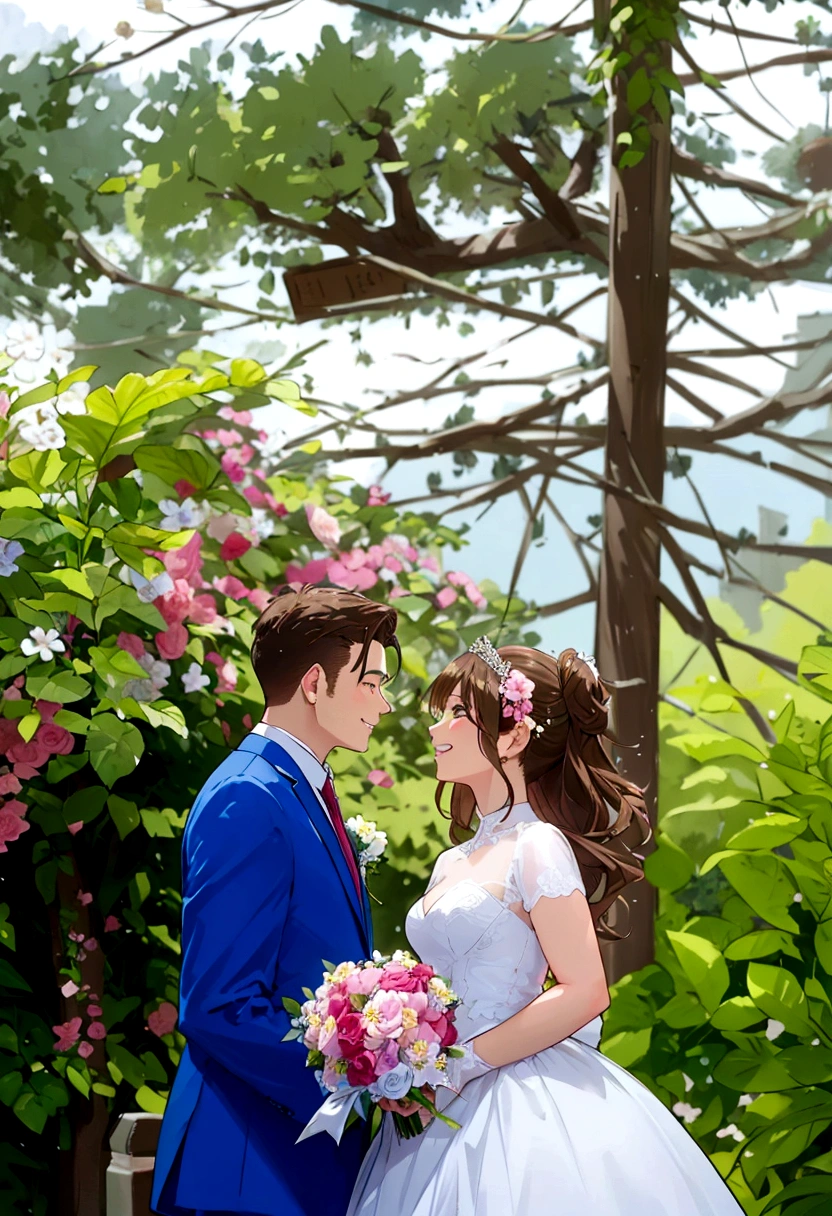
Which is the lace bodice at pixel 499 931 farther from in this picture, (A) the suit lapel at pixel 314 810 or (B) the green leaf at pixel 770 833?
(B) the green leaf at pixel 770 833

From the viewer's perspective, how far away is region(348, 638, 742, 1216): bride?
6.00 ft

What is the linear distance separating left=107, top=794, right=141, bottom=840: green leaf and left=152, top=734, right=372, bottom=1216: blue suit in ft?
2.60

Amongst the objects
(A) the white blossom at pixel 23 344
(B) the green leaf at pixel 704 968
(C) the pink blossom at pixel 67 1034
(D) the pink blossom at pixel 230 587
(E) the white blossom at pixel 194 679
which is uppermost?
(A) the white blossom at pixel 23 344

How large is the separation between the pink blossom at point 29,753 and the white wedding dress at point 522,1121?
0.98 metres

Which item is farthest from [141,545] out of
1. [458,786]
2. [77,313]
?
[77,313]

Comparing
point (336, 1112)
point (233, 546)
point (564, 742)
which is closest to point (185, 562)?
point (233, 546)

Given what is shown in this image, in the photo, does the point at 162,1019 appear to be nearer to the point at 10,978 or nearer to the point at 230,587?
the point at 10,978

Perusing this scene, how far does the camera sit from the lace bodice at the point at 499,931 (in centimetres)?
195

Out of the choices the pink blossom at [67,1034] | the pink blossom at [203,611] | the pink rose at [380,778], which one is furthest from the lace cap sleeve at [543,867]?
the pink rose at [380,778]

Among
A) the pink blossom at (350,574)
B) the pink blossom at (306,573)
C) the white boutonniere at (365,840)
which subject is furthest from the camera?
the pink blossom at (350,574)

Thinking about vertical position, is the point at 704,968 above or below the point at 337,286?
below

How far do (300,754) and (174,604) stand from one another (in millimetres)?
884

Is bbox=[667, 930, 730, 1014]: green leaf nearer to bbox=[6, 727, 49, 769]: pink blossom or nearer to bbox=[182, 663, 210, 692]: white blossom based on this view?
bbox=[182, 663, 210, 692]: white blossom

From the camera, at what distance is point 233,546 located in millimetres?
3240
